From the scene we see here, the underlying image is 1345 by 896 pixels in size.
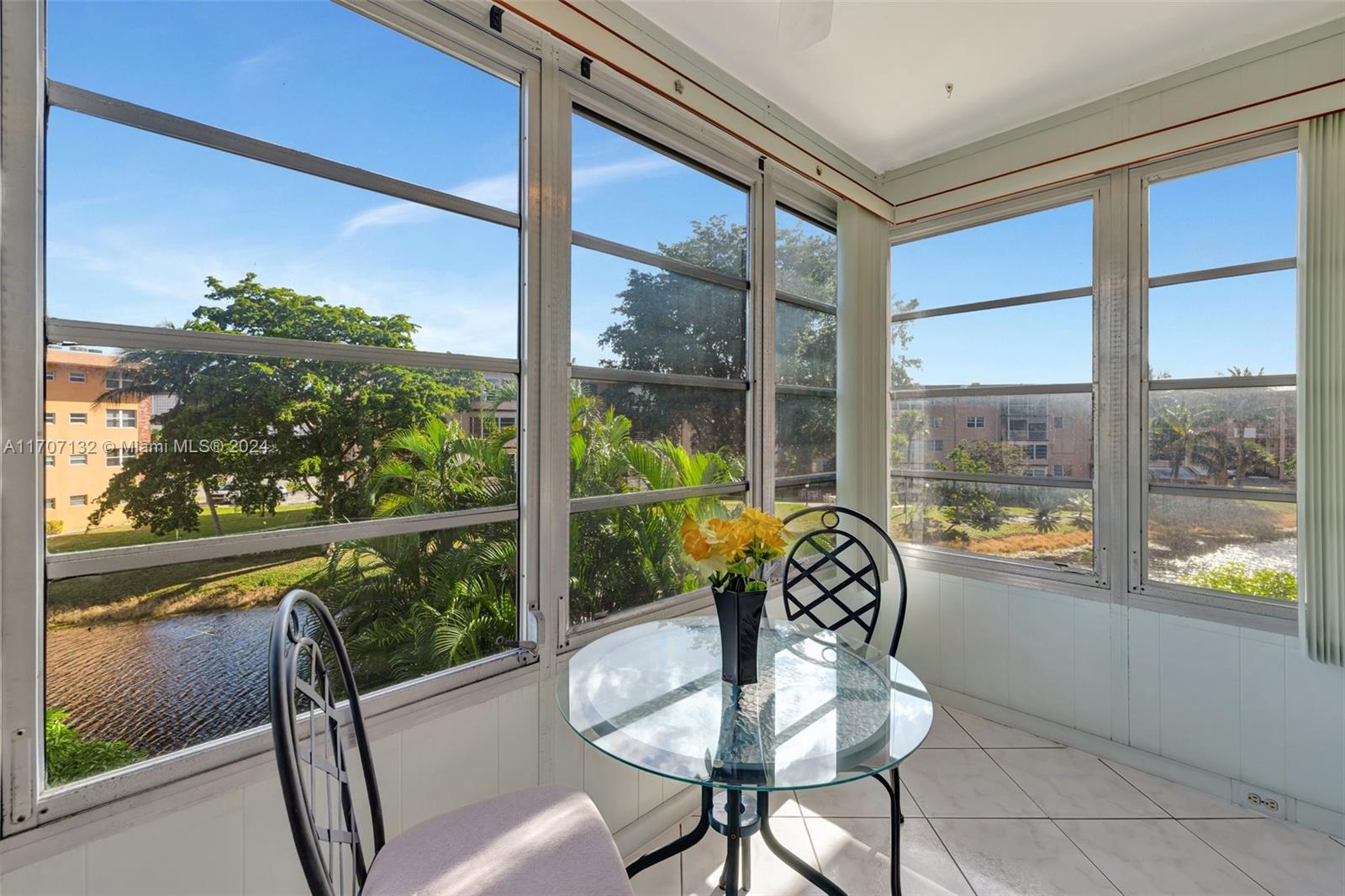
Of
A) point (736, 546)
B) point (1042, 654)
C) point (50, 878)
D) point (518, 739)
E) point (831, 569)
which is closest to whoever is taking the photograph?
point (50, 878)

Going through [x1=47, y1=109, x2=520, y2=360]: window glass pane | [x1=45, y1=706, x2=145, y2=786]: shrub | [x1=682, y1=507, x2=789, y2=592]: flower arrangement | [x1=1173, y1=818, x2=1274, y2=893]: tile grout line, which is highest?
[x1=47, y1=109, x2=520, y2=360]: window glass pane

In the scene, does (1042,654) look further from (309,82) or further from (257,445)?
(309,82)

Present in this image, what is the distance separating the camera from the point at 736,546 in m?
1.39

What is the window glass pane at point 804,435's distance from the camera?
2703mm

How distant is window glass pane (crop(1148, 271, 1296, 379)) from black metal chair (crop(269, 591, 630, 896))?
2765 mm

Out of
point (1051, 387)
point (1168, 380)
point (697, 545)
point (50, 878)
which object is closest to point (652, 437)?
point (697, 545)

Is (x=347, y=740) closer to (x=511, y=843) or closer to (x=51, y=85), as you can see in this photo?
(x=511, y=843)

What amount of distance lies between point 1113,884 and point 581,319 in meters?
2.44

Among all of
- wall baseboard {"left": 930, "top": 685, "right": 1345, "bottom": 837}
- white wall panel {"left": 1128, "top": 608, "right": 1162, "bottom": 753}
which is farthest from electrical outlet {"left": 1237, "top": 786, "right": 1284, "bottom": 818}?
white wall panel {"left": 1128, "top": 608, "right": 1162, "bottom": 753}

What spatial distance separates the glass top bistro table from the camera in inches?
43.9

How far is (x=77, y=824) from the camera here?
1013 millimetres

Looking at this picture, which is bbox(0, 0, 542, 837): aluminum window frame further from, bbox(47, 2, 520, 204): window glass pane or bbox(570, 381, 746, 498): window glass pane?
bbox(570, 381, 746, 498): window glass pane

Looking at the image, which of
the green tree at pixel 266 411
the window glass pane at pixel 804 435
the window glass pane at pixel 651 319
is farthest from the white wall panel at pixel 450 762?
the window glass pane at pixel 804 435

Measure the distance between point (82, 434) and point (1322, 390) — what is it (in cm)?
347
